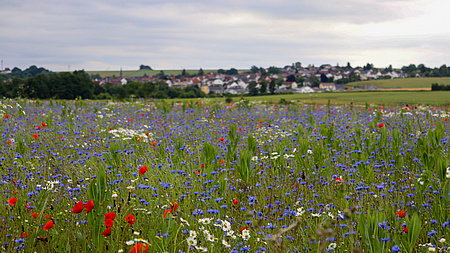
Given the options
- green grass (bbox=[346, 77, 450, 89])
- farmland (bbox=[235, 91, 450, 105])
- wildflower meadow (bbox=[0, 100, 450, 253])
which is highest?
green grass (bbox=[346, 77, 450, 89])

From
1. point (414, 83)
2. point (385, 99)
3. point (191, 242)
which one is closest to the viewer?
point (191, 242)

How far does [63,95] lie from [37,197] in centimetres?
5034

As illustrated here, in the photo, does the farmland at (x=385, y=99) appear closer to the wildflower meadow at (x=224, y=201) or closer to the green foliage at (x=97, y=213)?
the wildflower meadow at (x=224, y=201)

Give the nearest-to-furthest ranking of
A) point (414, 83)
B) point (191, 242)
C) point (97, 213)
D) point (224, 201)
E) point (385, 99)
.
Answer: point (191, 242) → point (97, 213) → point (224, 201) → point (385, 99) → point (414, 83)

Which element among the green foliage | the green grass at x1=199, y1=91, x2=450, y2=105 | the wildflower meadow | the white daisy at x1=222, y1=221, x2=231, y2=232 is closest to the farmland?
the green grass at x1=199, y1=91, x2=450, y2=105

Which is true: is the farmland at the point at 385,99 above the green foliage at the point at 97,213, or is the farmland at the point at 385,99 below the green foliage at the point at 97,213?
above

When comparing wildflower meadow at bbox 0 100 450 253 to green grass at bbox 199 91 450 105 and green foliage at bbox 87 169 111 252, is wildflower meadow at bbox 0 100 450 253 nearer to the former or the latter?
green foliage at bbox 87 169 111 252

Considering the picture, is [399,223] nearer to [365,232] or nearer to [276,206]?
[365,232]

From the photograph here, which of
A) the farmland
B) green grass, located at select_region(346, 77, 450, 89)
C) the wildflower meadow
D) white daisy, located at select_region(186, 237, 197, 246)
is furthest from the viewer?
green grass, located at select_region(346, 77, 450, 89)

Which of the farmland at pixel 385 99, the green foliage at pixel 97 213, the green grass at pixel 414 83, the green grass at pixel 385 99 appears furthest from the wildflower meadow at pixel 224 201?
the green grass at pixel 414 83

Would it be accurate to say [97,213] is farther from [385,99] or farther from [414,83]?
[414,83]

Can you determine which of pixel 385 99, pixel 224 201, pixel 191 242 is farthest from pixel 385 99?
pixel 191 242

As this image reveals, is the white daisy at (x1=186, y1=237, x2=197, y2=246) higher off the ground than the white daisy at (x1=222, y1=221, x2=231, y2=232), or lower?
higher

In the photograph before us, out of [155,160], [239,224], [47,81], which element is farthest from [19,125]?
[47,81]
